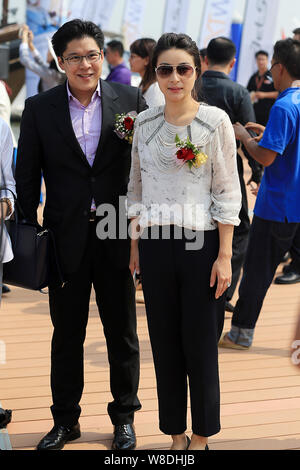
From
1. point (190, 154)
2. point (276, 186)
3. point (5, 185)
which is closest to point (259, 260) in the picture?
point (276, 186)

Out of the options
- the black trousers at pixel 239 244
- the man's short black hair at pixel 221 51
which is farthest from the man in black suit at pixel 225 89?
the black trousers at pixel 239 244

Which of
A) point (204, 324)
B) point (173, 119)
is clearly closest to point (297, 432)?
point (204, 324)

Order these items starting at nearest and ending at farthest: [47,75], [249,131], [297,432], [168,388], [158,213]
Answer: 1. [158,213]
2. [168,388]
3. [297,432]
4. [249,131]
5. [47,75]

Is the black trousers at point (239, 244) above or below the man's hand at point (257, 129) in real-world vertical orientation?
below

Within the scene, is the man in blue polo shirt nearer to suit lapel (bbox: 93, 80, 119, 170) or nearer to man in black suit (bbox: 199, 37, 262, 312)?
man in black suit (bbox: 199, 37, 262, 312)

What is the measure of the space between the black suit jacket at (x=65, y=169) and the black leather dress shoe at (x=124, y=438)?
0.75 metres

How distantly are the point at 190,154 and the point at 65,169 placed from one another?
1.89ft

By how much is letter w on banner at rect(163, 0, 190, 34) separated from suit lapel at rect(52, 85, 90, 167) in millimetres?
10655

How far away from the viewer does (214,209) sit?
2.39 m

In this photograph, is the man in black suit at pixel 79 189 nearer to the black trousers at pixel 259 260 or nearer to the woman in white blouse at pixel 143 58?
the black trousers at pixel 259 260

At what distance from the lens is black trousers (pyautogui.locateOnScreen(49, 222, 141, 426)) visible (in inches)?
107

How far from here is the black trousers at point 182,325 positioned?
2398 millimetres
